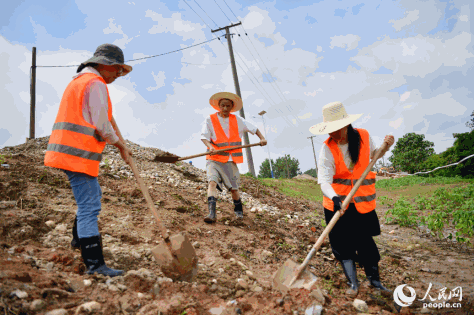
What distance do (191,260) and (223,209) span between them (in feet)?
8.58

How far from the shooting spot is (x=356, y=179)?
2.78 meters

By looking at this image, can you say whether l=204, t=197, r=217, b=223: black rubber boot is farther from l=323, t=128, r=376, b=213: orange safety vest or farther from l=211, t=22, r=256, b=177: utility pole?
l=211, t=22, r=256, b=177: utility pole

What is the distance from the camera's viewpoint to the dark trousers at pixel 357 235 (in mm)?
2693

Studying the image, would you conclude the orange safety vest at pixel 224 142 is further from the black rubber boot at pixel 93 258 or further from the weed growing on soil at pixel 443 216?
the weed growing on soil at pixel 443 216

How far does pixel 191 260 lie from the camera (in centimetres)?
248

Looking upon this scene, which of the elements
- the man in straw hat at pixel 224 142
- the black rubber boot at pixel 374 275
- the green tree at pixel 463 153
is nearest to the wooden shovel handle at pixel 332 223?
the black rubber boot at pixel 374 275

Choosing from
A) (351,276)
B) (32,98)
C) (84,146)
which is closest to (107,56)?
(84,146)

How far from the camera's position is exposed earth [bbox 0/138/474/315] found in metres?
1.94

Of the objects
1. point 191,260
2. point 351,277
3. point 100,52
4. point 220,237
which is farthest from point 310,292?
point 100,52

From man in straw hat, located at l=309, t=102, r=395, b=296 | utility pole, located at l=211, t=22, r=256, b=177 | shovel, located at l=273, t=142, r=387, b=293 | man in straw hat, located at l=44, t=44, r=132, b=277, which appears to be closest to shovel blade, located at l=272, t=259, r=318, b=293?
shovel, located at l=273, t=142, r=387, b=293

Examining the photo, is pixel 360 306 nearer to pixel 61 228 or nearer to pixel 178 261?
pixel 178 261

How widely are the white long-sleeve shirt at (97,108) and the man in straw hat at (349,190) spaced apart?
186 centimetres

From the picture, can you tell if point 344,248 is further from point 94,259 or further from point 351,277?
point 94,259

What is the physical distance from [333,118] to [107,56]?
216 centimetres
